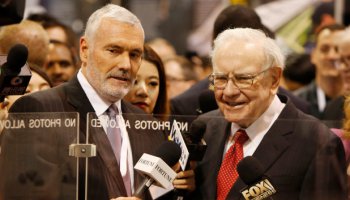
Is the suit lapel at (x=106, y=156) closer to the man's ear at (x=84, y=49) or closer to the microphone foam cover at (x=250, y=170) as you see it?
the man's ear at (x=84, y=49)

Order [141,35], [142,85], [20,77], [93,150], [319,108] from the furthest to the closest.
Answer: [319,108] → [142,85] → [141,35] → [93,150] → [20,77]

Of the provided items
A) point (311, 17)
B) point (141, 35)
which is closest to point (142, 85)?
point (141, 35)

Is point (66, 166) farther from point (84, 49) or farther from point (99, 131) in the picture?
point (84, 49)

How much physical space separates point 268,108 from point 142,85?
50.1 inches

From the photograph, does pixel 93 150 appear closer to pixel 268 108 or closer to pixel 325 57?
pixel 268 108

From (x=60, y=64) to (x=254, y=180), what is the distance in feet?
9.99

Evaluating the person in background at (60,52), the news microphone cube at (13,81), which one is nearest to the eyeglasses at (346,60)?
the person in background at (60,52)

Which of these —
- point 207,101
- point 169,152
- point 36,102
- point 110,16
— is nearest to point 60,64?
point 207,101

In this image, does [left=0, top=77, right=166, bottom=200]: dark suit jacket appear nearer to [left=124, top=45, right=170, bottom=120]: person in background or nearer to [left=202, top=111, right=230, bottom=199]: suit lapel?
[left=202, top=111, right=230, bottom=199]: suit lapel

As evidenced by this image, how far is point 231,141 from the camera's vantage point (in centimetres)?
551

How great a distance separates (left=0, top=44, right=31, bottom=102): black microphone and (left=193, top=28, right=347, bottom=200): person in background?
107cm

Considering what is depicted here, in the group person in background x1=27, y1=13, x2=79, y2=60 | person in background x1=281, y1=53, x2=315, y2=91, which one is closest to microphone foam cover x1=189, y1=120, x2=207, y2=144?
person in background x1=27, y1=13, x2=79, y2=60

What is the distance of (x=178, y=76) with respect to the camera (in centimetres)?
959

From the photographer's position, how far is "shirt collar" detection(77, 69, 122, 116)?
17.8 feet
